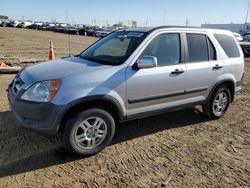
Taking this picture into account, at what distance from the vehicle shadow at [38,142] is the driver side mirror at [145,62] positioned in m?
1.32

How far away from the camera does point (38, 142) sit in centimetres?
454

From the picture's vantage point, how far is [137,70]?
436 cm

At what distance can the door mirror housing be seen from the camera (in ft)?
14.0

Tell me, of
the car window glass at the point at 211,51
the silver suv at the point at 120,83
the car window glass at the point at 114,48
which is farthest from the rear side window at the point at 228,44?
the car window glass at the point at 114,48

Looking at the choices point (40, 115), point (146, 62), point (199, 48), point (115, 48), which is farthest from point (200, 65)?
point (40, 115)

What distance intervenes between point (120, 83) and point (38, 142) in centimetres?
162

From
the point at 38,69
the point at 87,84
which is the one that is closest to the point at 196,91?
the point at 87,84

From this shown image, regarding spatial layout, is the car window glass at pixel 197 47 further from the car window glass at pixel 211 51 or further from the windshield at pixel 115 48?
the windshield at pixel 115 48

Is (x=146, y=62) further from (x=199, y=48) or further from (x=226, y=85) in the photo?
(x=226, y=85)

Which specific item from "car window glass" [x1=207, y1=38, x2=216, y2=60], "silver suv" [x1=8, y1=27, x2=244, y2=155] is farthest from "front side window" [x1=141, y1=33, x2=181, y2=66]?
"car window glass" [x1=207, y1=38, x2=216, y2=60]

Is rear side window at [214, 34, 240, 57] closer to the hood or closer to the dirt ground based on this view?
the dirt ground

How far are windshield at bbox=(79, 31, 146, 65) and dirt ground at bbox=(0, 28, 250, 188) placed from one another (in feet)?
4.47

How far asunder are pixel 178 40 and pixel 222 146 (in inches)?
76.5

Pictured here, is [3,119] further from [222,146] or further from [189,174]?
[222,146]
